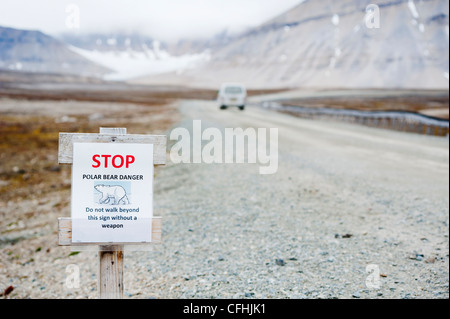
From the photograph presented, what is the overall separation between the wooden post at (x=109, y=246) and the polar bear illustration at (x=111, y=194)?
322 mm

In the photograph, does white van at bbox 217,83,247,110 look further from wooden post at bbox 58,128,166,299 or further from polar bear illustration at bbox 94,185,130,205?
polar bear illustration at bbox 94,185,130,205

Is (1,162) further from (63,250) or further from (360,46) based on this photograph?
(360,46)

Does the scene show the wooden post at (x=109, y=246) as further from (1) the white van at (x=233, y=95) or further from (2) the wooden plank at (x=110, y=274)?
(1) the white van at (x=233, y=95)

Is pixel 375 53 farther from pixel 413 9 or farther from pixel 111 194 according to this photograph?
pixel 111 194

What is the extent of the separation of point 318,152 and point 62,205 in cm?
888

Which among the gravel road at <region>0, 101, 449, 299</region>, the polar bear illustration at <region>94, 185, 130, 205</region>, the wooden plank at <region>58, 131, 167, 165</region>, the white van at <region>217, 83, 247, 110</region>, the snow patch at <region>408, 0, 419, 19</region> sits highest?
the snow patch at <region>408, 0, 419, 19</region>

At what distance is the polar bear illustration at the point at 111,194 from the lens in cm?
346

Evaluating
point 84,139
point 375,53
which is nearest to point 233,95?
point 84,139

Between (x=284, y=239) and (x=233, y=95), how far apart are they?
28.4 m

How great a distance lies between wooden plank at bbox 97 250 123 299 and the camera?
3.52 metres

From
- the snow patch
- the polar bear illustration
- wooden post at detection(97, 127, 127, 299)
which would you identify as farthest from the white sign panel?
the snow patch

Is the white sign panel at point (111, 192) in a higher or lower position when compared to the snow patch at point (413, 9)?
lower

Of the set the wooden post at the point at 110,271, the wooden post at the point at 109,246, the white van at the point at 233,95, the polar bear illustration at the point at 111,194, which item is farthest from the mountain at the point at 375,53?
the wooden post at the point at 110,271

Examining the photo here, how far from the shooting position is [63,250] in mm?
8336
